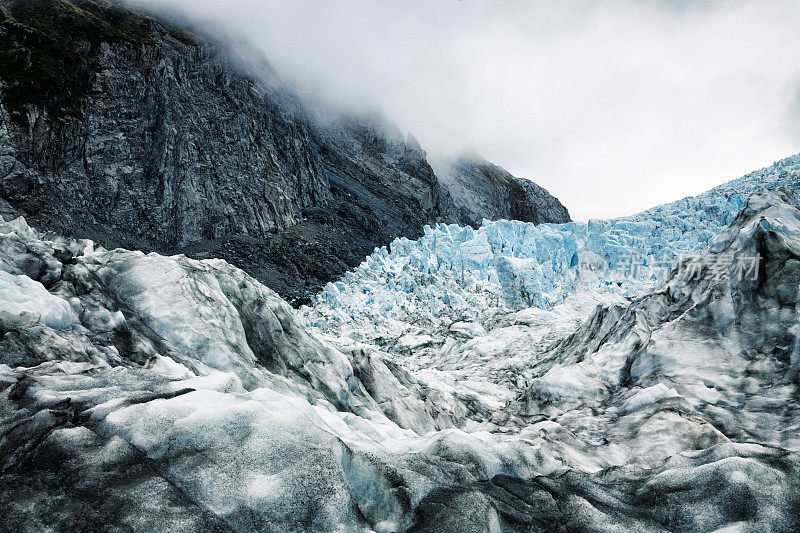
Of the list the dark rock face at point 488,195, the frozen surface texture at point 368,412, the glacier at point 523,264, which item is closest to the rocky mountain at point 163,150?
the glacier at point 523,264

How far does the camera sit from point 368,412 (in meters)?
11.1

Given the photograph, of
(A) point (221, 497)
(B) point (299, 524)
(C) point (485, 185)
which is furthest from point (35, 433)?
(C) point (485, 185)

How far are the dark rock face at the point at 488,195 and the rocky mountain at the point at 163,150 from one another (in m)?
25.6

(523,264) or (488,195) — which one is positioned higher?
(488,195)

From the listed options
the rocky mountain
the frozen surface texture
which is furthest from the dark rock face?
the frozen surface texture

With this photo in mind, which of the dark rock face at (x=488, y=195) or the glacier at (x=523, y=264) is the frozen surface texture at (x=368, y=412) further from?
the dark rock face at (x=488, y=195)

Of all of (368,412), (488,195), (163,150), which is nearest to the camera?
(368,412)

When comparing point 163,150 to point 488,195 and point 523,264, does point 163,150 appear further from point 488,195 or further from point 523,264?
point 488,195

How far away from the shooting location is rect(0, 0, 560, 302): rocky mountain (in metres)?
38.4

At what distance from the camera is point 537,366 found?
19.1m

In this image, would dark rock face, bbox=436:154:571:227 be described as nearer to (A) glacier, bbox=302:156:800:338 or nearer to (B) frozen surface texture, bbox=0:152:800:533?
(A) glacier, bbox=302:156:800:338

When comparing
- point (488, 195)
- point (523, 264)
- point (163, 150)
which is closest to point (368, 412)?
point (523, 264)

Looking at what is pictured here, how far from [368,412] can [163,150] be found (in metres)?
42.4

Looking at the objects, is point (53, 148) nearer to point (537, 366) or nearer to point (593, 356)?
point (537, 366)
